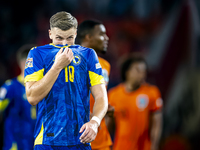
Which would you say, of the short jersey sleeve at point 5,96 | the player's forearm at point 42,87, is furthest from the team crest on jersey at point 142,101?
the player's forearm at point 42,87

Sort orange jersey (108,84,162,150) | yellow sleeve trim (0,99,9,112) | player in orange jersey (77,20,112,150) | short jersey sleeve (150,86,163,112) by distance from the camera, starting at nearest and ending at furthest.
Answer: player in orange jersey (77,20,112,150), yellow sleeve trim (0,99,9,112), orange jersey (108,84,162,150), short jersey sleeve (150,86,163,112)

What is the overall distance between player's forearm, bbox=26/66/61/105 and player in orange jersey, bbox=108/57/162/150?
10.7 feet

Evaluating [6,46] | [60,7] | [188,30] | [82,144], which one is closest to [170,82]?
[188,30]

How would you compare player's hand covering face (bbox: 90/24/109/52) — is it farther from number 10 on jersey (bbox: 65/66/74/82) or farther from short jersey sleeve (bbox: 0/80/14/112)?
number 10 on jersey (bbox: 65/66/74/82)

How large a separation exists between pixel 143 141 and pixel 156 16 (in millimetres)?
8720

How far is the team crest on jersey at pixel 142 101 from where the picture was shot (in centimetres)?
555

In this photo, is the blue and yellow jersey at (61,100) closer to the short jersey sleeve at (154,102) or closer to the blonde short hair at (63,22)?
the blonde short hair at (63,22)

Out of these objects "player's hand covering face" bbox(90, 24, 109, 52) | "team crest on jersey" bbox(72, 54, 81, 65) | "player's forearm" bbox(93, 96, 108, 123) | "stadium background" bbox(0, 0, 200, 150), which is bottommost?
"stadium background" bbox(0, 0, 200, 150)

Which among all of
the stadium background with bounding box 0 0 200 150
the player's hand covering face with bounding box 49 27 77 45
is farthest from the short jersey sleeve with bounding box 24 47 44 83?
the stadium background with bounding box 0 0 200 150

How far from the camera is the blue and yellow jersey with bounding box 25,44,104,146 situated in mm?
2176

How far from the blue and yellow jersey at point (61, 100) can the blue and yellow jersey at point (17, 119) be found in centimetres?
235

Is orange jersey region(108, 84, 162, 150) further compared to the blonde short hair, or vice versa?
orange jersey region(108, 84, 162, 150)

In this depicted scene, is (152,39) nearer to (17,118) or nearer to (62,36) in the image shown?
(17,118)

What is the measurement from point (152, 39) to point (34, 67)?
11.3m
